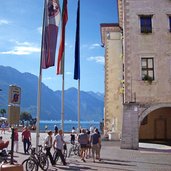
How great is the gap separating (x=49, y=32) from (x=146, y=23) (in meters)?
14.0

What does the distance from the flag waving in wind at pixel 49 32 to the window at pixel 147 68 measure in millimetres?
12047

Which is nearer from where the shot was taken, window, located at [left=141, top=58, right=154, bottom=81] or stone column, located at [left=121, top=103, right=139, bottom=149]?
stone column, located at [left=121, top=103, right=139, bottom=149]

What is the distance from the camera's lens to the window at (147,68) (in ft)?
93.1

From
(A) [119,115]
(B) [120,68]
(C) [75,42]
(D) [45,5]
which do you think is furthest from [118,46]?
(D) [45,5]

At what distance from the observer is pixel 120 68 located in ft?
128

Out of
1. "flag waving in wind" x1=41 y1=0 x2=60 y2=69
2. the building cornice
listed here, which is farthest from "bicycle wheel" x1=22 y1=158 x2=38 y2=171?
the building cornice

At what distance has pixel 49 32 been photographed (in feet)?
57.8

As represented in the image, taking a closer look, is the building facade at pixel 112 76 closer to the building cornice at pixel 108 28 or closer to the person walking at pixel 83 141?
the building cornice at pixel 108 28

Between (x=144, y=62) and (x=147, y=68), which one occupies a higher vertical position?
(x=144, y=62)

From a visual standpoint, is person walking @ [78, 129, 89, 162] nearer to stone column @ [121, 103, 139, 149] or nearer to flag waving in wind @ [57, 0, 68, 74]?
flag waving in wind @ [57, 0, 68, 74]

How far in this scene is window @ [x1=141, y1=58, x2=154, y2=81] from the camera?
28375mm

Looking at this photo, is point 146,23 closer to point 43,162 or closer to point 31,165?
point 43,162

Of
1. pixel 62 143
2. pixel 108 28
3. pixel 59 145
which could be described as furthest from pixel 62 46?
pixel 108 28

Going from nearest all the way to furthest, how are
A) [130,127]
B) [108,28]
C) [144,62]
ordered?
[130,127] < [144,62] < [108,28]
